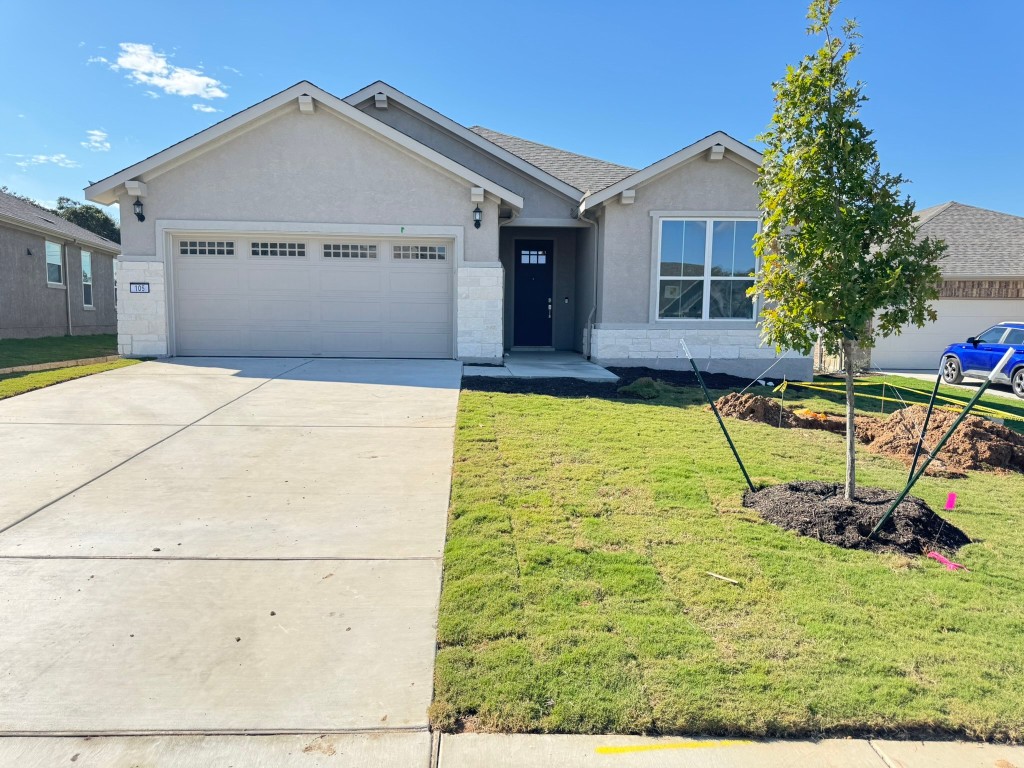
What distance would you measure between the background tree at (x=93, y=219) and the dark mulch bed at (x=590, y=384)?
39.6 m

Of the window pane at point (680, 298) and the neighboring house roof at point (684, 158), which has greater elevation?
the neighboring house roof at point (684, 158)

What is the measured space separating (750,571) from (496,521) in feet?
5.68

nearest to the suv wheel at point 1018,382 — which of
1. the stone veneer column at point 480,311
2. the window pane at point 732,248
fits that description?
the window pane at point 732,248

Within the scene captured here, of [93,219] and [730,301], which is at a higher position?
[93,219]

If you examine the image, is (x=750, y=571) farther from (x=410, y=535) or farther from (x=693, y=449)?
(x=693, y=449)

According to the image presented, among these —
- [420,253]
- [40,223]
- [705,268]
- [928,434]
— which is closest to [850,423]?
[928,434]

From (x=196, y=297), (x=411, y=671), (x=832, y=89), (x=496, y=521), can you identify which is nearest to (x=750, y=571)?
(x=496, y=521)

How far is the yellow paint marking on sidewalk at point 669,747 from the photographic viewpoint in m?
2.54

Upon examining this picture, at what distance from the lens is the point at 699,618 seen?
3.46 meters

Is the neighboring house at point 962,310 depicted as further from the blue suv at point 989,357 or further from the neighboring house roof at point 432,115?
the neighboring house roof at point 432,115

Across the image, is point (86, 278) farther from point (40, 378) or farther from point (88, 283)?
point (40, 378)

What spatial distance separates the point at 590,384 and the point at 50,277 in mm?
19250

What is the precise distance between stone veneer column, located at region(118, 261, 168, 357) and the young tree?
12212mm

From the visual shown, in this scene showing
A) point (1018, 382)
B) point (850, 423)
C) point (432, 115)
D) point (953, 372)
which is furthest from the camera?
point (953, 372)
